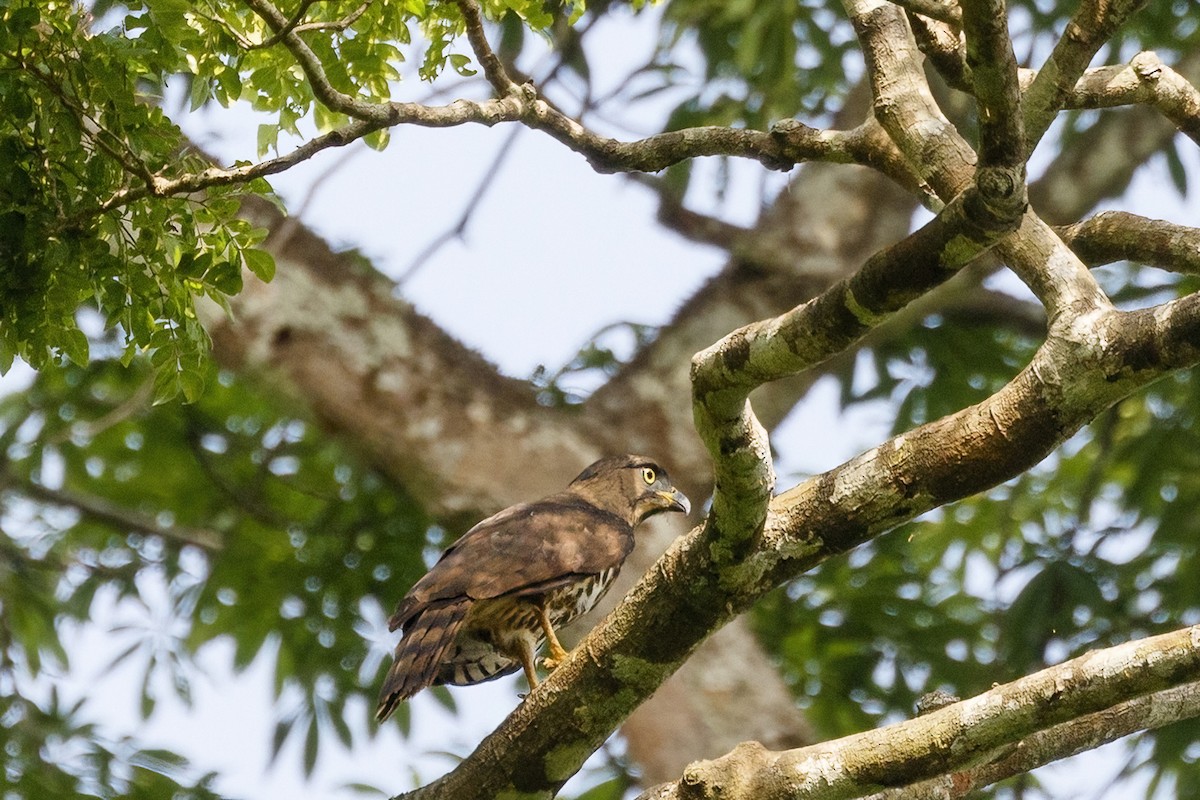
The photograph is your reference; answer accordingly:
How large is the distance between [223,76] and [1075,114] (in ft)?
24.7

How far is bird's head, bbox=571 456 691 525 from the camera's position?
6.66 m

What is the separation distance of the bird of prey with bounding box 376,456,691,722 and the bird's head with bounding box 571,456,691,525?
0.51 metres

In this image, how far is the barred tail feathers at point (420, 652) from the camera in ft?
15.4

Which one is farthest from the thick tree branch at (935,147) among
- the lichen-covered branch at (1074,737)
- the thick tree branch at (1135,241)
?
the lichen-covered branch at (1074,737)

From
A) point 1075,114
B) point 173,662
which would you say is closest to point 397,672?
point 173,662

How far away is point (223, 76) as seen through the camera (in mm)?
3674

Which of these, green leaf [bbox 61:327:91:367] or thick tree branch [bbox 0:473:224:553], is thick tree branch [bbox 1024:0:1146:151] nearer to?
green leaf [bbox 61:327:91:367]

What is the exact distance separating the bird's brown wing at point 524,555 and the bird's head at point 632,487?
70cm

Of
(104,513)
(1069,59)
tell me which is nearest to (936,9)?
(1069,59)

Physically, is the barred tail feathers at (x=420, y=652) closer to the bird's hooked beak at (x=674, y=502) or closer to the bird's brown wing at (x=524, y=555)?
the bird's brown wing at (x=524, y=555)

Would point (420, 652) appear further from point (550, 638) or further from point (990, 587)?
point (990, 587)

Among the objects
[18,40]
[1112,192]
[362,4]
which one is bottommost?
[18,40]

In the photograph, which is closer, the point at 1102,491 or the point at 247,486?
the point at 247,486

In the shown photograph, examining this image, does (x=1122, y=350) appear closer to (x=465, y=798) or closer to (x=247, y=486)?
(x=465, y=798)
